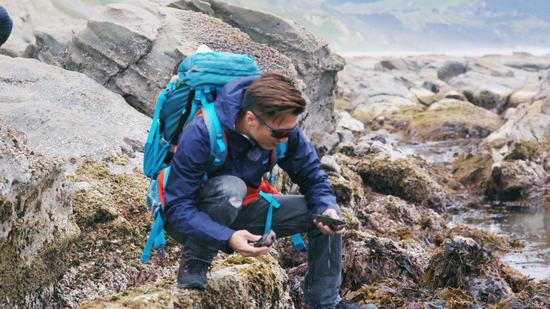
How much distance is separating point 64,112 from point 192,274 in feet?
19.6

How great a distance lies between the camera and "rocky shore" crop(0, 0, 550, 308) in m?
5.91

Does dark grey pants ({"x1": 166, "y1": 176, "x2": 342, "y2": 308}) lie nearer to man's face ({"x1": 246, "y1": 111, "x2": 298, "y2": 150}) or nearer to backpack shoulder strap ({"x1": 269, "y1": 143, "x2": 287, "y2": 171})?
backpack shoulder strap ({"x1": 269, "y1": 143, "x2": 287, "y2": 171})

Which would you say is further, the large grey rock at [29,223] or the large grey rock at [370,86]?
the large grey rock at [370,86]

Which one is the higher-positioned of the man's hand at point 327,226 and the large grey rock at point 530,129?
the man's hand at point 327,226

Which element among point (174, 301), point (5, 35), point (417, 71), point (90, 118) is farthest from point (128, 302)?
point (417, 71)

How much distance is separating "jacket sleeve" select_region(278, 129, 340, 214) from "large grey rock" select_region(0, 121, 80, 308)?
2090 mm

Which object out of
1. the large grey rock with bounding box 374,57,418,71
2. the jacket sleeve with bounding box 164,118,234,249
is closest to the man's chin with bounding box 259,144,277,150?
the jacket sleeve with bounding box 164,118,234,249

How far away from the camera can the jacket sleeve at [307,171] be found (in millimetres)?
5891

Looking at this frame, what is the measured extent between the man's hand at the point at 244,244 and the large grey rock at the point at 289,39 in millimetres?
12518

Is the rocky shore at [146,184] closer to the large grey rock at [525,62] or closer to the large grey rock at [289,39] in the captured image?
the large grey rock at [289,39]

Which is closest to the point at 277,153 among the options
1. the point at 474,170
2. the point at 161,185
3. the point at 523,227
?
the point at 161,185

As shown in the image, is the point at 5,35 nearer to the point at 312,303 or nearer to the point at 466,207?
the point at 312,303

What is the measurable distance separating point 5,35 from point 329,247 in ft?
20.2

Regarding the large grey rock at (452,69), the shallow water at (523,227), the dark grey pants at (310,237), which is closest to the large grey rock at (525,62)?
the large grey rock at (452,69)
